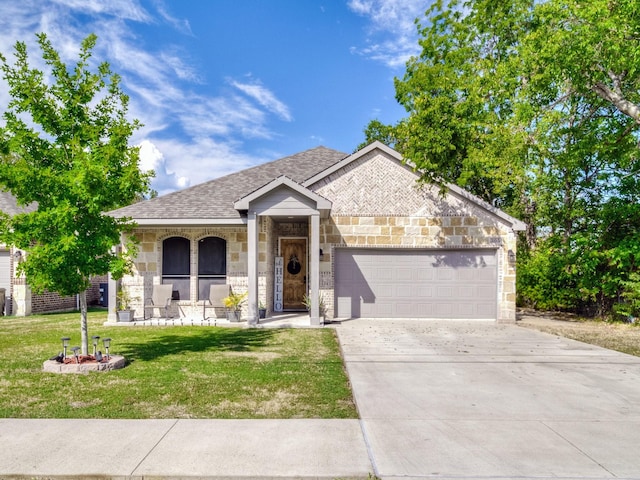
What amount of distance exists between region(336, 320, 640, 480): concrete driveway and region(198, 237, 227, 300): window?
6.16 meters

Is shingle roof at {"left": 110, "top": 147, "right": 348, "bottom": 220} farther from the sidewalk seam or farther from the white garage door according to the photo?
the sidewalk seam

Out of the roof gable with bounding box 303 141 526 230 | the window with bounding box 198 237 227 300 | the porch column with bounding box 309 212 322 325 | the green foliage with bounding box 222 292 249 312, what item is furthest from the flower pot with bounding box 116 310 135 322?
the roof gable with bounding box 303 141 526 230

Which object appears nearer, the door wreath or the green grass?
the green grass

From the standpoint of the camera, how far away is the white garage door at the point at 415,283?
14523 millimetres

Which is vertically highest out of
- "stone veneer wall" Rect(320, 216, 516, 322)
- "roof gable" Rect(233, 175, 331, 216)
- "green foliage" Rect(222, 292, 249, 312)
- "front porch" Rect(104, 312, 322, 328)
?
"roof gable" Rect(233, 175, 331, 216)

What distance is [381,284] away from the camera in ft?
48.0

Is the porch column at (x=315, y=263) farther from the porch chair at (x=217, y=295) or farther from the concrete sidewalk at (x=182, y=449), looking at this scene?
the concrete sidewalk at (x=182, y=449)

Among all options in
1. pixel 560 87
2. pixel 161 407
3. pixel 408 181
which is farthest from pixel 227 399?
pixel 560 87

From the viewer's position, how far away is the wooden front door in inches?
618

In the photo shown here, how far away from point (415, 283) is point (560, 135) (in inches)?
323

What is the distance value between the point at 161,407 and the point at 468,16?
23.5m

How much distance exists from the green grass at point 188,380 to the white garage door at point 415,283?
3.78 m

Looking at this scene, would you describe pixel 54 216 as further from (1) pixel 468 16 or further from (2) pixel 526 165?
(1) pixel 468 16

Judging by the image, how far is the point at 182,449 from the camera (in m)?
4.21
